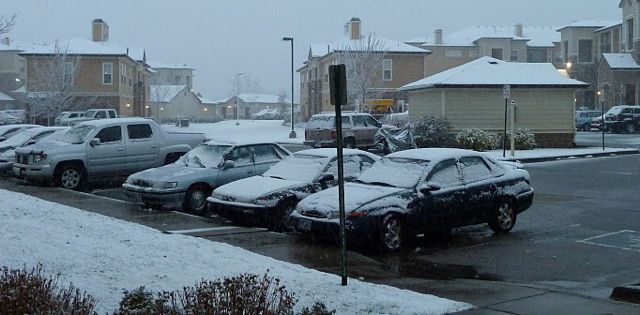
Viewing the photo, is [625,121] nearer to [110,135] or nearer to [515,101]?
[515,101]

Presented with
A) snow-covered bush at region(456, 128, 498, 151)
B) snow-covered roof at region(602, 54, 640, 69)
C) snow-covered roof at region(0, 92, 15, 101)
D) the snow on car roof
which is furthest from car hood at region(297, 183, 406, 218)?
snow-covered roof at region(0, 92, 15, 101)

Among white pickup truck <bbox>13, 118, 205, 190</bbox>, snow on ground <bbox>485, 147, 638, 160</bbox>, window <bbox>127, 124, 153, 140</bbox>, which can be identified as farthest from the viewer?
snow on ground <bbox>485, 147, 638, 160</bbox>

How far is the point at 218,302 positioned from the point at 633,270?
259 inches

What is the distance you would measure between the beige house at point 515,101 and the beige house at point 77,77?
2921cm

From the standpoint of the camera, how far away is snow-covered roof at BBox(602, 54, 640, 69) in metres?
61.8

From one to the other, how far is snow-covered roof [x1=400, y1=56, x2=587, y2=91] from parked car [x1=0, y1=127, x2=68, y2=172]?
17493 mm

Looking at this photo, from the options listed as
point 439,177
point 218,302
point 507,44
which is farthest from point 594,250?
point 507,44

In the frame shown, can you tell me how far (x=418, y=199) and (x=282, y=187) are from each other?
2781mm

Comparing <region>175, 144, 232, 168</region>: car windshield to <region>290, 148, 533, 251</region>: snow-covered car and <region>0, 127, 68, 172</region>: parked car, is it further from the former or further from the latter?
<region>0, 127, 68, 172</region>: parked car

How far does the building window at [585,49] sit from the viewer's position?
248ft

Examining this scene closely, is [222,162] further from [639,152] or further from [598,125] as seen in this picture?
[598,125]

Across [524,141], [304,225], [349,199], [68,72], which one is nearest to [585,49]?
[524,141]

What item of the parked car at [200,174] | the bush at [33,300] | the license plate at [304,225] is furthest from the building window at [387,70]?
the bush at [33,300]

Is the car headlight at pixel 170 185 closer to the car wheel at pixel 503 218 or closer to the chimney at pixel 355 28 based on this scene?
the car wheel at pixel 503 218
